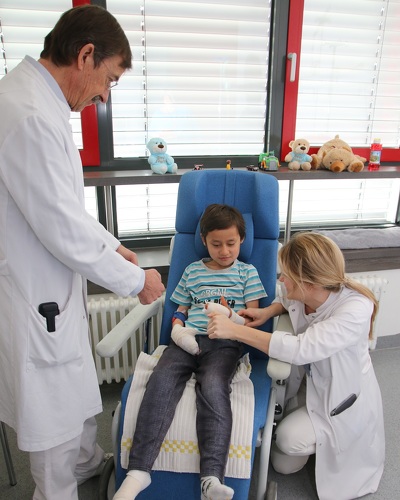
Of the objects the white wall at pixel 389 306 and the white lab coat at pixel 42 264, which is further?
the white wall at pixel 389 306

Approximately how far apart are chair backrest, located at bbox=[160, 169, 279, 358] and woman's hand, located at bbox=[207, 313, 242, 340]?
0.31 meters

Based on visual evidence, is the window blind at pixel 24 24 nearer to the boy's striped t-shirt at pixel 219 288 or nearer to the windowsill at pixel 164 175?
the windowsill at pixel 164 175

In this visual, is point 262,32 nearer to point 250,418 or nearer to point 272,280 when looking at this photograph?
point 272,280

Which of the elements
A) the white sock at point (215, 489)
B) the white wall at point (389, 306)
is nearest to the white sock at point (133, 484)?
the white sock at point (215, 489)

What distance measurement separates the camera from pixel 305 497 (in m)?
1.52

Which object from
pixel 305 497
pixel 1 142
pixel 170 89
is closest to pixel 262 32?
pixel 170 89

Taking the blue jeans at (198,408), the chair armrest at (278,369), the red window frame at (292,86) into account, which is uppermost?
the red window frame at (292,86)

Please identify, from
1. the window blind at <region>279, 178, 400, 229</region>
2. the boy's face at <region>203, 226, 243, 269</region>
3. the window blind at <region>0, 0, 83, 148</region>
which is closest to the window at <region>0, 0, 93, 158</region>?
the window blind at <region>0, 0, 83, 148</region>

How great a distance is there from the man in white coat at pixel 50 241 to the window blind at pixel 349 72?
1523 mm

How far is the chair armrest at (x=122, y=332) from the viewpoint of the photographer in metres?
1.26

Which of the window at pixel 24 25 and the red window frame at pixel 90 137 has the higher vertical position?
the window at pixel 24 25

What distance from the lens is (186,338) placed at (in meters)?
1.46

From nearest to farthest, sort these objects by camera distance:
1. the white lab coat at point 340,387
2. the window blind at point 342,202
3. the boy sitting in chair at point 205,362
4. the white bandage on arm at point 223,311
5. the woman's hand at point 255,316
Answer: the boy sitting in chair at point 205,362 → the white lab coat at point 340,387 → the white bandage on arm at point 223,311 → the woman's hand at point 255,316 → the window blind at point 342,202

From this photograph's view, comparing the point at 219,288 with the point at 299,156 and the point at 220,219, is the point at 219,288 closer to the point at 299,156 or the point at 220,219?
the point at 220,219
